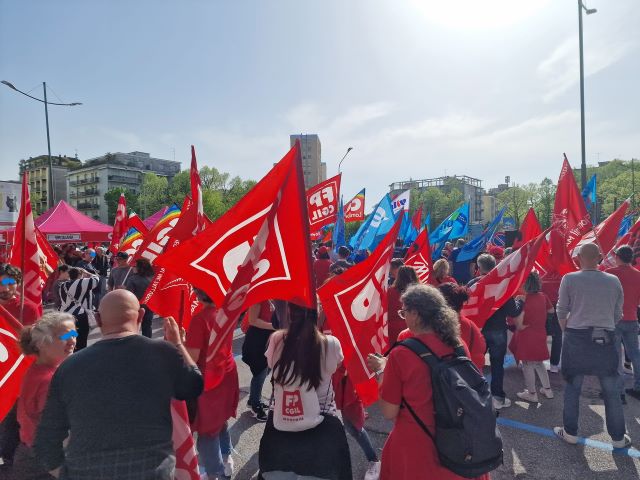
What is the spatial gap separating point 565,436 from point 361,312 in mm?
2499

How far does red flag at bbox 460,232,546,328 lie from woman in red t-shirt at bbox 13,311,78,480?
3.72m

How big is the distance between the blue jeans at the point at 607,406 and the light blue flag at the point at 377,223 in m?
7.29

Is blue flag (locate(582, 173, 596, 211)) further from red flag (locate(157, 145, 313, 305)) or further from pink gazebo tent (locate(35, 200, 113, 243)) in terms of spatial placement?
pink gazebo tent (locate(35, 200, 113, 243))

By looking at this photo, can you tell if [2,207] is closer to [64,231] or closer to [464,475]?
[64,231]

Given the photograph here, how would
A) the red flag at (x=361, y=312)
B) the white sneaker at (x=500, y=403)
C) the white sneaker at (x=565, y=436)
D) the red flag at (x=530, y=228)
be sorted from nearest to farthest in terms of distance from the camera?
A: 1. the red flag at (x=361, y=312)
2. the white sneaker at (x=565, y=436)
3. the white sneaker at (x=500, y=403)
4. the red flag at (x=530, y=228)

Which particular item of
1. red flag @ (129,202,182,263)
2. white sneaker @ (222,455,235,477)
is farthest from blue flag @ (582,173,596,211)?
white sneaker @ (222,455,235,477)

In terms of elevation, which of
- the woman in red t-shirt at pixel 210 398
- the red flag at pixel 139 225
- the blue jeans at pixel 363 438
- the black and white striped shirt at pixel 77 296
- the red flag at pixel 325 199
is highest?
the red flag at pixel 325 199

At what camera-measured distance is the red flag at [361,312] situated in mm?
3066

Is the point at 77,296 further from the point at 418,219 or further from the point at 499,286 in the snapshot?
the point at 418,219

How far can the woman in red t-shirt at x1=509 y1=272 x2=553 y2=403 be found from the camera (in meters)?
5.11

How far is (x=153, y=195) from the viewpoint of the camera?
2386 inches

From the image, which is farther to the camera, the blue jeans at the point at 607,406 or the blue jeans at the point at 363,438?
the blue jeans at the point at 607,406

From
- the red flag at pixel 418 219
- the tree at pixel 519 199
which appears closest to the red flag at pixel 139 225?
the red flag at pixel 418 219

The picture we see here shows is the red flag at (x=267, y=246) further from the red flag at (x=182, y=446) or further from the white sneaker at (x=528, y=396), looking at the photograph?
the white sneaker at (x=528, y=396)
